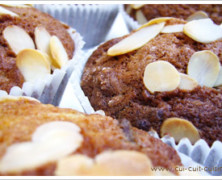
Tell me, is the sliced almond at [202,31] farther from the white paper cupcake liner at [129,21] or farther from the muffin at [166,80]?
the white paper cupcake liner at [129,21]

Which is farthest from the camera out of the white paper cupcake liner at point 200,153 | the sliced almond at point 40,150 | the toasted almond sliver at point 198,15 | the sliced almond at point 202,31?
the toasted almond sliver at point 198,15

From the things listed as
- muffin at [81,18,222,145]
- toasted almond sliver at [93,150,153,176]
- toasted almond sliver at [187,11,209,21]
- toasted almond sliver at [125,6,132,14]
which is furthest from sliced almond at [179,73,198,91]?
toasted almond sliver at [125,6,132,14]

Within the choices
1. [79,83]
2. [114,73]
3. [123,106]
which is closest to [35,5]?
[79,83]

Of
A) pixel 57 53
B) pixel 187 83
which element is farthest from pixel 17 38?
pixel 187 83

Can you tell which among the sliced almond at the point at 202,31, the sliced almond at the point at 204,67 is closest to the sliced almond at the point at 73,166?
the sliced almond at the point at 204,67

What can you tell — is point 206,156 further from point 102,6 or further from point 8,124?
point 102,6
